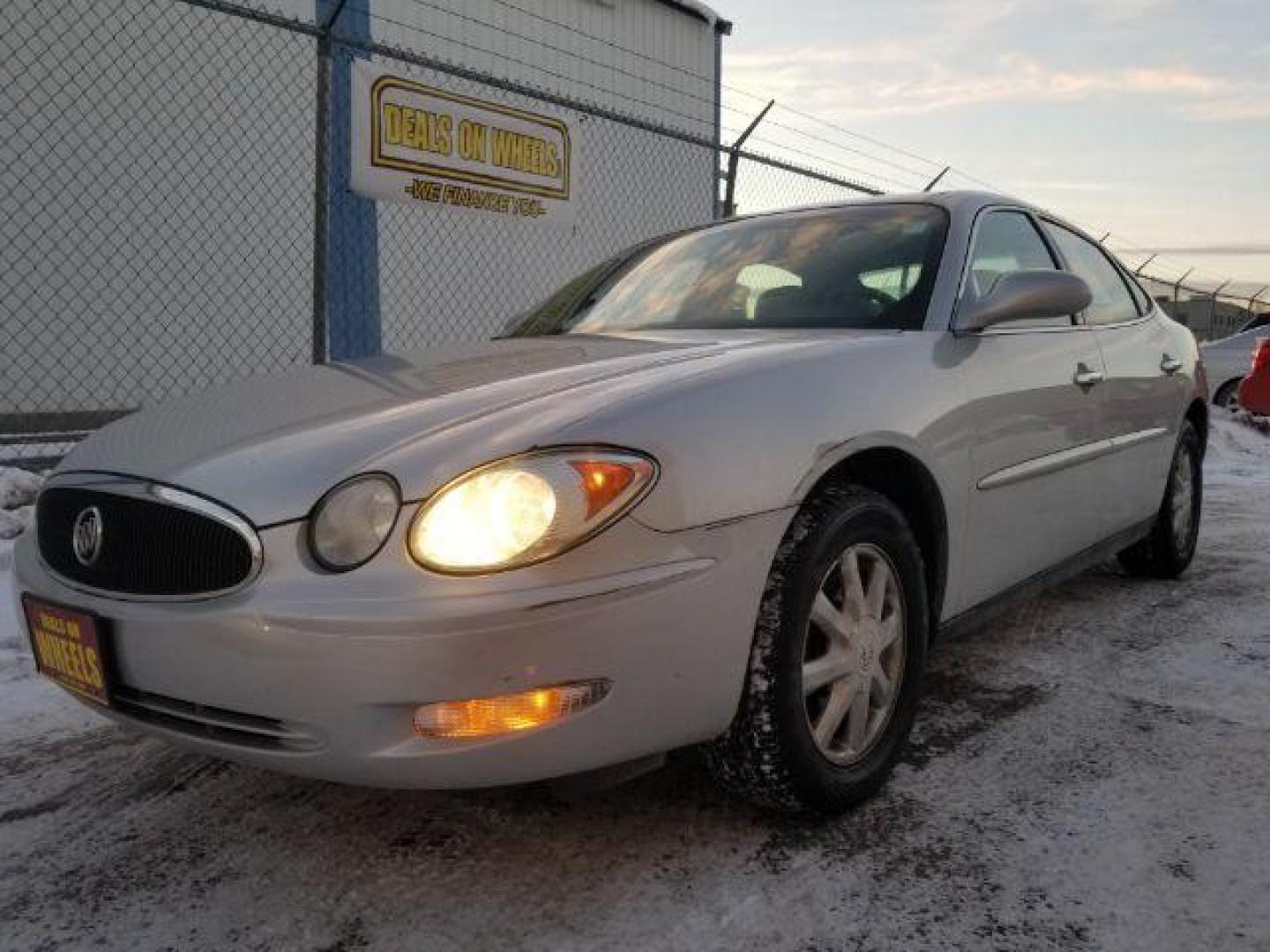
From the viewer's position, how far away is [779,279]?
3057 millimetres

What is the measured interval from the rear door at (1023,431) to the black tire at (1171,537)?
0.90 metres

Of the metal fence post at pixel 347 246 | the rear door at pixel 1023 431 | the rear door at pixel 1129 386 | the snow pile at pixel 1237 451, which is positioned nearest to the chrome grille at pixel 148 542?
the rear door at pixel 1023 431

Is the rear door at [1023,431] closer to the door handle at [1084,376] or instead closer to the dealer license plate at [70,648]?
the door handle at [1084,376]

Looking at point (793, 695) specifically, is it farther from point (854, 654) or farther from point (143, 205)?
Result: point (143, 205)

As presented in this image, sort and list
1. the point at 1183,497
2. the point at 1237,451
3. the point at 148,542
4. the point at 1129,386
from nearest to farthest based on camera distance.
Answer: the point at 148,542 → the point at 1129,386 → the point at 1183,497 → the point at 1237,451

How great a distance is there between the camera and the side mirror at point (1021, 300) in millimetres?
2695

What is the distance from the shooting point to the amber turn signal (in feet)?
5.67

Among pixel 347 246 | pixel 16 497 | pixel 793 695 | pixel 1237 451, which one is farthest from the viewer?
pixel 1237 451

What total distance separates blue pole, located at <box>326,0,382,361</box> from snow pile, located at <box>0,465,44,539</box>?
3.10 meters

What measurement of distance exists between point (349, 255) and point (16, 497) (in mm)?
3966

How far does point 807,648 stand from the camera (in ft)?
7.16

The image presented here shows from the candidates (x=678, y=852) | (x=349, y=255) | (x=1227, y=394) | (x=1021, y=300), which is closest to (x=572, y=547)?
(x=678, y=852)

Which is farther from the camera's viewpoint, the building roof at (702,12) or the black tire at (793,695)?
the building roof at (702,12)

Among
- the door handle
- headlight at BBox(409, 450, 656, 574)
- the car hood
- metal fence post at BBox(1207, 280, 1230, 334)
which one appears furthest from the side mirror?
metal fence post at BBox(1207, 280, 1230, 334)
